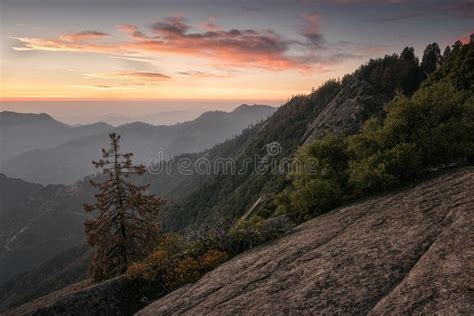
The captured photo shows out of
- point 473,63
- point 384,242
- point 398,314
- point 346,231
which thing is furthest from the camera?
point 473,63

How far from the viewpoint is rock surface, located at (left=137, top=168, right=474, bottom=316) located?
10.2 m

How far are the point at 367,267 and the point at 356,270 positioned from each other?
38 cm

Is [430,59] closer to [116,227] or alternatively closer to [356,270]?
[116,227]

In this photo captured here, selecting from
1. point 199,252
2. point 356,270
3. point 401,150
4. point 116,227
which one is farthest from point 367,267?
point 116,227

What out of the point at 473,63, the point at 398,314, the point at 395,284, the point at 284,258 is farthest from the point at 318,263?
the point at 473,63

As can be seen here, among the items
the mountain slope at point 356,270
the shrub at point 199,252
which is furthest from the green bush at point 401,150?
the shrub at point 199,252

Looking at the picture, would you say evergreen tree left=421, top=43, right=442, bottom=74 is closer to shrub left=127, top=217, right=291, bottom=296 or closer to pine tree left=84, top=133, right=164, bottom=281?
pine tree left=84, top=133, right=164, bottom=281

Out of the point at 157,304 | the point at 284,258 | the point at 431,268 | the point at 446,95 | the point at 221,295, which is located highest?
the point at 446,95

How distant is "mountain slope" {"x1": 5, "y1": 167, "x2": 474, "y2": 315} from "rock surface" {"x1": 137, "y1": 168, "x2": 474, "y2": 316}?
0.03 m

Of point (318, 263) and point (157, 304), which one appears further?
point (157, 304)

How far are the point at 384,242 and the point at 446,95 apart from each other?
15.0m

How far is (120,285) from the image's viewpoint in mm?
18156

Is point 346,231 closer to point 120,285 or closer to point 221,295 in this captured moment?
point 221,295

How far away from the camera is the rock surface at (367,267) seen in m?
10.2
